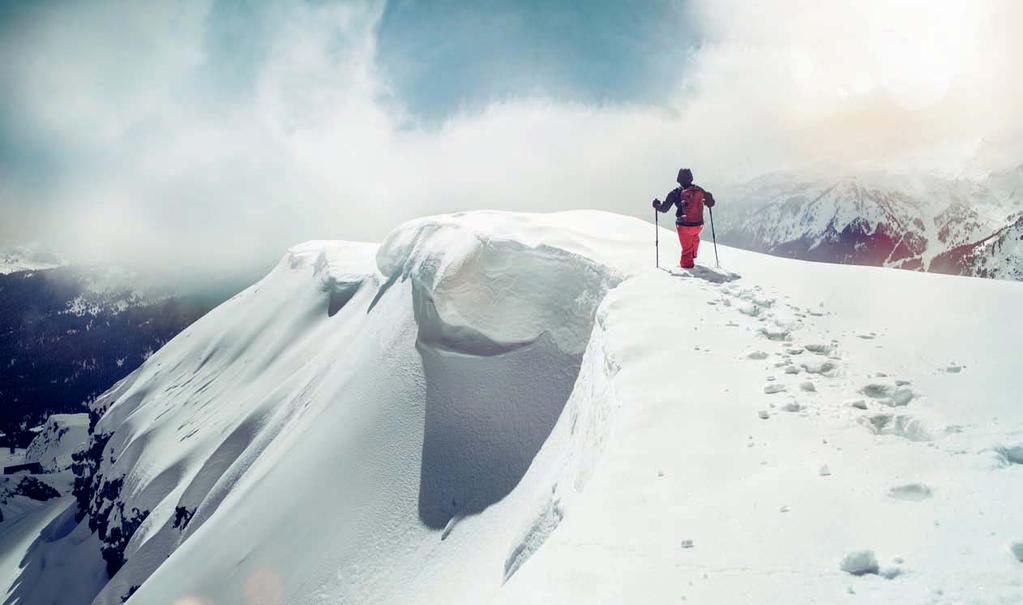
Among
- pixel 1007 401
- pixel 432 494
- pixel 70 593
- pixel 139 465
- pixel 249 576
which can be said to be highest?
pixel 1007 401

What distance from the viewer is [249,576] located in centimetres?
1323

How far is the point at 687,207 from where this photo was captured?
39.3ft

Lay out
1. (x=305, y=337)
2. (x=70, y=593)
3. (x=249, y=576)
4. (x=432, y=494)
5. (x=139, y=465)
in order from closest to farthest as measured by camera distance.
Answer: (x=432, y=494)
(x=249, y=576)
(x=305, y=337)
(x=139, y=465)
(x=70, y=593)

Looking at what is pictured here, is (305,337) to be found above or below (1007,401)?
below

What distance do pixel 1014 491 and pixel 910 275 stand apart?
25.1ft

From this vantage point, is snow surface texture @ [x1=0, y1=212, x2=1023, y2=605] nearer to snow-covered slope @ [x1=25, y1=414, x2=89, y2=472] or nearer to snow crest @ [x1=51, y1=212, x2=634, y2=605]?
snow crest @ [x1=51, y1=212, x2=634, y2=605]

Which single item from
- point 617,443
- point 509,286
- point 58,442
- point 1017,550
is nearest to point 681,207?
point 509,286

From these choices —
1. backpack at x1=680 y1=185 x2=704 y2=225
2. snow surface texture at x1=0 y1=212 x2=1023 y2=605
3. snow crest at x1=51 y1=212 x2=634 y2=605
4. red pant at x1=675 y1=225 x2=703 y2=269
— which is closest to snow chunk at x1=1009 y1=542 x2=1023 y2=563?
snow surface texture at x1=0 y1=212 x2=1023 y2=605

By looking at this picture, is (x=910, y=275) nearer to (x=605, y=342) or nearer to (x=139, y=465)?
(x=605, y=342)

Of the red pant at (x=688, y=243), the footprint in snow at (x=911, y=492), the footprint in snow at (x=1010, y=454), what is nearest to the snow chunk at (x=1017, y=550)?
the footprint in snow at (x=911, y=492)

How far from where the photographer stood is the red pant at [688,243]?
459 inches

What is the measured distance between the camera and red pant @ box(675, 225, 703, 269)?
1166 cm

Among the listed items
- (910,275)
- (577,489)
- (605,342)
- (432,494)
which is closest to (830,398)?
(577,489)

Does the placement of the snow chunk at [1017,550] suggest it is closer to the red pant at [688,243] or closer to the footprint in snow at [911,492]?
the footprint in snow at [911,492]
